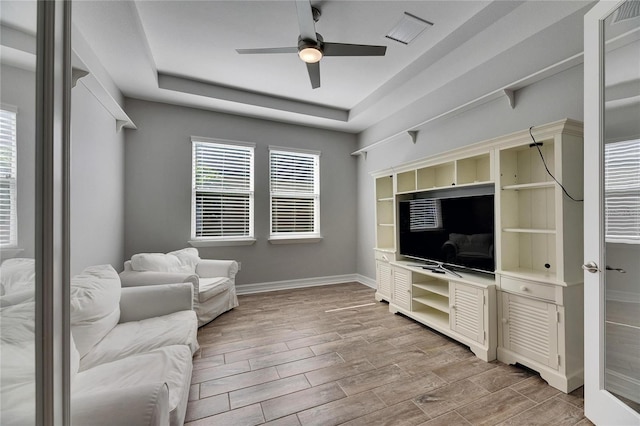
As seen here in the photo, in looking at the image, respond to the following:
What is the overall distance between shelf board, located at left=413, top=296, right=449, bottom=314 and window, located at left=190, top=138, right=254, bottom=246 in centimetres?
257

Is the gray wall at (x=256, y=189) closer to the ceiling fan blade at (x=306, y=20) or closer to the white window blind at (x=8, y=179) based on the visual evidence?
the ceiling fan blade at (x=306, y=20)

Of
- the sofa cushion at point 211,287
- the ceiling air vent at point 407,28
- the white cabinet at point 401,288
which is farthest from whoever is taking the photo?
the white cabinet at point 401,288

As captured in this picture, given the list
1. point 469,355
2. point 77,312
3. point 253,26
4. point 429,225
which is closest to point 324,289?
point 429,225

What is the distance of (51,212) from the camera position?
2.11ft

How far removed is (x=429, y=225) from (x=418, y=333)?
1185mm

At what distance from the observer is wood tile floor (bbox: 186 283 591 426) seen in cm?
163

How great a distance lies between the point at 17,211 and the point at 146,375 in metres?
1.13

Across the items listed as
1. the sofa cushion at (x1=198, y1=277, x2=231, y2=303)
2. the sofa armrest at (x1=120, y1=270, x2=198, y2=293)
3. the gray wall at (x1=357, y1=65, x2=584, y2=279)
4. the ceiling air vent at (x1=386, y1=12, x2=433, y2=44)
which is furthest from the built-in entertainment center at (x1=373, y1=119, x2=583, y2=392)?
the sofa armrest at (x1=120, y1=270, x2=198, y2=293)

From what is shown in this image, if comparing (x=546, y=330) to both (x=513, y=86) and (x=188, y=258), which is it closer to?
(x=513, y=86)

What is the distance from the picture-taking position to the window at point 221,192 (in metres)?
3.96

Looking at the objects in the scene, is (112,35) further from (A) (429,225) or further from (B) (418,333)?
(B) (418,333)

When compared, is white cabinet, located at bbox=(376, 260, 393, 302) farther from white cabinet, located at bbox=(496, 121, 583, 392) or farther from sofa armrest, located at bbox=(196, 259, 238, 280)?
sofa armrest, located at bbox=(196, 259, 238, 280)

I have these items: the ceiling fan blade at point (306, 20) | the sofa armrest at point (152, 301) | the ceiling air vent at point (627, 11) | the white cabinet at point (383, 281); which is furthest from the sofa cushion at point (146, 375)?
the ceiling air vent at point (627, 11)

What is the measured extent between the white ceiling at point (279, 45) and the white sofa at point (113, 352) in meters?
2.13
